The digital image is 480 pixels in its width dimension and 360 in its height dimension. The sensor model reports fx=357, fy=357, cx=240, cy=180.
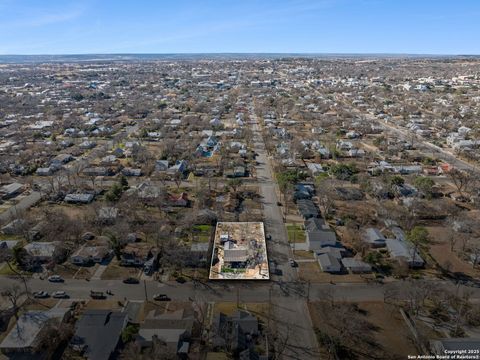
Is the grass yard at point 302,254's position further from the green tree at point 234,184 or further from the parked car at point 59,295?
the parked car at point 59,295

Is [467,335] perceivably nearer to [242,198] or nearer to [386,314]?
[386,314]

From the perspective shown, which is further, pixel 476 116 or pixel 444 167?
pixel 476 116

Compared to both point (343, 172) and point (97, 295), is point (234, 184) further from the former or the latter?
point (97, 295)

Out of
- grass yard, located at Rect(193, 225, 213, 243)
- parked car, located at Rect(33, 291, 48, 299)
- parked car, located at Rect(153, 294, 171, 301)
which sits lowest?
parked car, located at Rect(33, 291, 48, 299)

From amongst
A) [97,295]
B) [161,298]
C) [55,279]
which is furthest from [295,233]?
[55,279]

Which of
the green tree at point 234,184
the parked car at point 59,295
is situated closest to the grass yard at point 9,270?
the parked car at point 59,295

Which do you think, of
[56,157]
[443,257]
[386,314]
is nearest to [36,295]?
[386,314]

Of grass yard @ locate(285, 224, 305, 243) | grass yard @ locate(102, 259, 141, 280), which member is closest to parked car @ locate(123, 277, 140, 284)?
grass yard @ locate(102, 259, 141, 280)

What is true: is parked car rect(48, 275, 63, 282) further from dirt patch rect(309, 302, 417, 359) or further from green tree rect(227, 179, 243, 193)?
green tree rect(227, 179, 243, 193)
